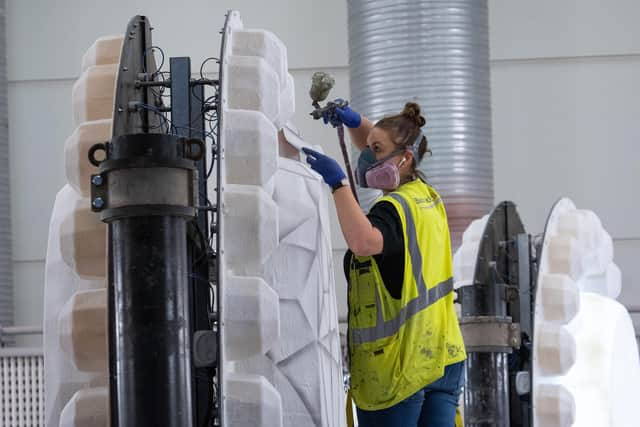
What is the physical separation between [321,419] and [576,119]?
152 inches

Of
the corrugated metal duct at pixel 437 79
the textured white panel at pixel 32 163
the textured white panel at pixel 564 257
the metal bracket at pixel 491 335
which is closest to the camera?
the metal bracket at pixel 491 335

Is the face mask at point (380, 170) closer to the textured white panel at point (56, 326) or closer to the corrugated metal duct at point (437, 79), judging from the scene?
the textured white panel at point (56, 326)

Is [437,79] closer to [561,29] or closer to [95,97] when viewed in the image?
[561,29]

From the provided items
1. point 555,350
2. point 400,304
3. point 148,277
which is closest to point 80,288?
point 148,277

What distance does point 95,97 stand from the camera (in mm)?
2094

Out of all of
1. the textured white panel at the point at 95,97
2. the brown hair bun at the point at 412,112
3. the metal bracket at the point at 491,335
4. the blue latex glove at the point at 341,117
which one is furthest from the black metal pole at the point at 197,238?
the metal bracket at the point at 491,335

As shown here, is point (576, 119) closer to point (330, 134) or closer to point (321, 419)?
point (330, 134)

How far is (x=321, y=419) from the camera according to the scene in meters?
2.20

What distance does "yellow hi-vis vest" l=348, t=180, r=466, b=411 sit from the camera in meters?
2.30

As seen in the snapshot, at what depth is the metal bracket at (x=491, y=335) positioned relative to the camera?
307 cm

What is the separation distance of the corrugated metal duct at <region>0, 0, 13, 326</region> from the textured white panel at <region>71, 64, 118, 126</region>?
11.9 feet

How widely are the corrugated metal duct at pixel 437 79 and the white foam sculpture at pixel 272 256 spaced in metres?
2.06

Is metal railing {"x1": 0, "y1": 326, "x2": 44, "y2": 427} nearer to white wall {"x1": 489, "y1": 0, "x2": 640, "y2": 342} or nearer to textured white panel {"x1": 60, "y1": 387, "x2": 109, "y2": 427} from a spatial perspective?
white wall {"x1": 489, "y1": 0, "x2": 640, "y2": 342}

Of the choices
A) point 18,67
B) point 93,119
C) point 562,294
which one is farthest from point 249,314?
point 18,67
